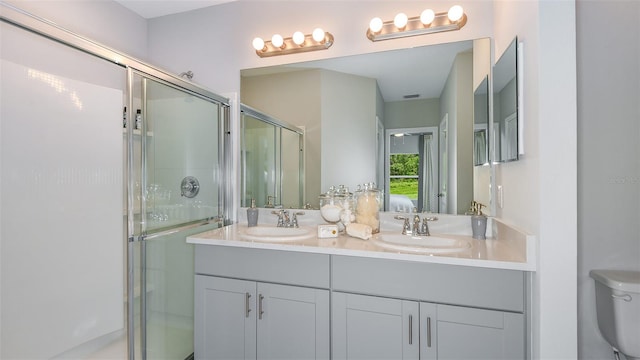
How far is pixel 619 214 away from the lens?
4.70ft

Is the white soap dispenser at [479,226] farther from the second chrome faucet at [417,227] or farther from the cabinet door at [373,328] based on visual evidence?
the cabinet door at [373,328]

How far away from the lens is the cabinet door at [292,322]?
4.95ft

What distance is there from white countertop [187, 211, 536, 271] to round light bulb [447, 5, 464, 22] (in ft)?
3.71

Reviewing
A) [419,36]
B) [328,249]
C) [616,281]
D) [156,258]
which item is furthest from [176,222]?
[616,281]

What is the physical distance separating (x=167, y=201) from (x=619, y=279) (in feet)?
7.12

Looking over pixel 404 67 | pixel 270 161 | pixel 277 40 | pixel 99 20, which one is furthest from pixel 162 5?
pixel 404 67

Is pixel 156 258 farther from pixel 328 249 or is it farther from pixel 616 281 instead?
pixel 616 281

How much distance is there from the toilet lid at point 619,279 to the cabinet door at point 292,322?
3.87ft

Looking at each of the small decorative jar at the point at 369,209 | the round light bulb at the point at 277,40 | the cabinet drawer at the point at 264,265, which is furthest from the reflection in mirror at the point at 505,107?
the round light bulb at the point at 277,40

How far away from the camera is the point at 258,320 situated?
1.62 meters

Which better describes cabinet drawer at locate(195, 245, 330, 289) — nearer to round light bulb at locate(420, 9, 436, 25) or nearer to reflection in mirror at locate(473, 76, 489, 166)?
reflection in mirror at locate(473, 76, 489, 166)

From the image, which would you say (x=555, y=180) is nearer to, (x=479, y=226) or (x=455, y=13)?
(x=479, y=226)

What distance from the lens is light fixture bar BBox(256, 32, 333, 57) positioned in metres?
2.03

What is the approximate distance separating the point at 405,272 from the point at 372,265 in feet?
0.48
